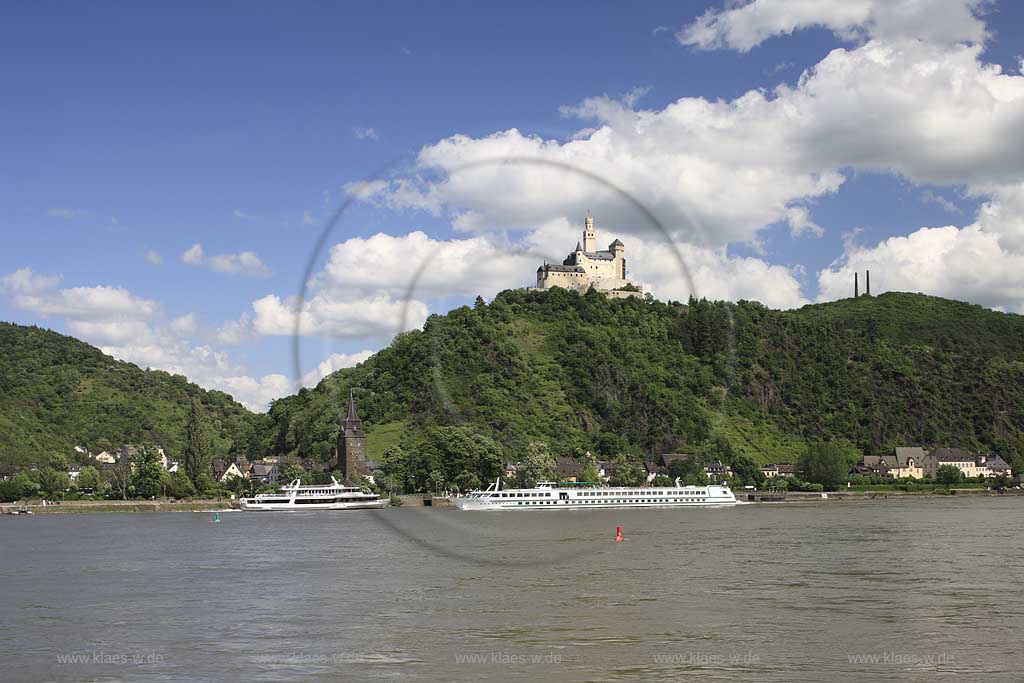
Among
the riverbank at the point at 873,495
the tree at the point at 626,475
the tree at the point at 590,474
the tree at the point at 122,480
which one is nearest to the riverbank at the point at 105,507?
the tree at the point at 122,480

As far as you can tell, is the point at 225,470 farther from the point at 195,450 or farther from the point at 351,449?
the point at 351,449

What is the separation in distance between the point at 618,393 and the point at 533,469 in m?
49.2

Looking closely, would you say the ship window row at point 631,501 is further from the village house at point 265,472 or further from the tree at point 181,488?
the village house at point 265,472

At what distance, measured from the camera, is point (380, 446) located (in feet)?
461

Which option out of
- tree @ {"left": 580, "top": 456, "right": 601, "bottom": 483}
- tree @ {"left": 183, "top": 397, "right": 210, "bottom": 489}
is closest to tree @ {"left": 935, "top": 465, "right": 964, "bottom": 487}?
tree @ {"left": 580, "top": 456, "right": 601, "bottom": 483}

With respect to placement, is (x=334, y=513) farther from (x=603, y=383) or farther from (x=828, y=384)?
(x=828, y=384)

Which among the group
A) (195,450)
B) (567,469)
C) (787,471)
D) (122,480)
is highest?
(195,450)

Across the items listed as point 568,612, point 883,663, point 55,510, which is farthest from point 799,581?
point 55,510

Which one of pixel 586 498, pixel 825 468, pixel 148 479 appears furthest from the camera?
pixel 825 468

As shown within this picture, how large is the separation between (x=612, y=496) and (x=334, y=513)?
28.6 metres

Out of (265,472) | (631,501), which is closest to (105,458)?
(265,472)

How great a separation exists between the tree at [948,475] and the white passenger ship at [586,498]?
175 ft

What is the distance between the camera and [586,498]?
109438mm

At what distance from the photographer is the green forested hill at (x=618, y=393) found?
14438 cm
